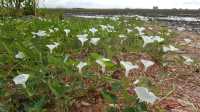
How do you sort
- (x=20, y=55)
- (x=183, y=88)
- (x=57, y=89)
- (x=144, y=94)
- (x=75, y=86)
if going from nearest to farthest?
(x=144, y=94)
(x=57, y=89)
(x=75, y=86)
(x=20, y=55)
(x=183, y=88)

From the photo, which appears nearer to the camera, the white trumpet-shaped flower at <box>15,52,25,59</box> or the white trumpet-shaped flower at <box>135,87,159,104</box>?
the white trumpet-shaped flower at <box>135,87,159,104</box>

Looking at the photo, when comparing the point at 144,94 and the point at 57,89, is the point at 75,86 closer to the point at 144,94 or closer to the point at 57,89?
the point at 57,89

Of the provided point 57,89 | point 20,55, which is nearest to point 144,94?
point 57,89

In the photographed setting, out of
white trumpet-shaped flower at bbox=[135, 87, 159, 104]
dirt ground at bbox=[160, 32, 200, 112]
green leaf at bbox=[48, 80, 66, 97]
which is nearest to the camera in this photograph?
white trumpet-shaped flower at bbox=[135, 87, 159, 104]

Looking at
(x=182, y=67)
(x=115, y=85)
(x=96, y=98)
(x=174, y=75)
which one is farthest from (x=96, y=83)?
(x=182, y=67)

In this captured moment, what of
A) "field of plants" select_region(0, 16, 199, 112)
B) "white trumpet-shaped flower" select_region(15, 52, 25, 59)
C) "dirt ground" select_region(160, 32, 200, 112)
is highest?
"white trumpet-shaped flower" select_region(15, 52, 25, 59)

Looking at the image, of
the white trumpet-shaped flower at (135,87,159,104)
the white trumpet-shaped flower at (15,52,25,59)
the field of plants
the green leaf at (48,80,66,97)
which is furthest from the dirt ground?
the white trumpet-shaped flower at (15,52,25,59)

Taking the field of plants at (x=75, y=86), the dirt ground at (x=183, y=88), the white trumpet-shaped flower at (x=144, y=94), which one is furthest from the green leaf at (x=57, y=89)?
the dirt ground at (x=183, y=88)

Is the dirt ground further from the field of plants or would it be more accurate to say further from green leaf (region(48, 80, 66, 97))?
green leaf (region(48, 80, 66, 97))

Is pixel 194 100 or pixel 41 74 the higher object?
pixel 41 74

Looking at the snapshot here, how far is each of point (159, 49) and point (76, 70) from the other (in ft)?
7.20

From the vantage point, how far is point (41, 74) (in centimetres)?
331

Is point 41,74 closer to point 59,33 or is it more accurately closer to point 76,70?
point 76,70

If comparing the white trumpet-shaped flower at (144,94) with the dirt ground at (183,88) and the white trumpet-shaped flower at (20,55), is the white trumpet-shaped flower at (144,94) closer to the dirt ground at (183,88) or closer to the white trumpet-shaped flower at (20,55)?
the dirt ground at (183,88)
